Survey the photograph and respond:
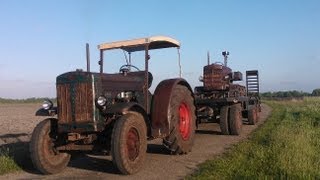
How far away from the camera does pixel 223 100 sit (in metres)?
15.7

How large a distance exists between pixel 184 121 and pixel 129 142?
2855mm

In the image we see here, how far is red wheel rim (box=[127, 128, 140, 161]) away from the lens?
920 centimetres

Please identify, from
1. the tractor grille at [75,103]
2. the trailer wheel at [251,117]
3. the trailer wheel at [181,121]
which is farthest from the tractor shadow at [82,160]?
the trailer wheel at [251,117]

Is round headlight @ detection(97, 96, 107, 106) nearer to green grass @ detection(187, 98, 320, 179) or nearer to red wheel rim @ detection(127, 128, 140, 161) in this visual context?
red wheel rim @ detection(127, 128, 140, 161)

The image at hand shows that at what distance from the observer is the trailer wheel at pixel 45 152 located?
948 cm

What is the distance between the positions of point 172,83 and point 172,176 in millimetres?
2751

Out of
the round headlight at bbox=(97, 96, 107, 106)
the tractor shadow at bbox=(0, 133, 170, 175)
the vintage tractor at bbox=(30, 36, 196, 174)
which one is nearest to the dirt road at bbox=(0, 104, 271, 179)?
the tractor shadow at bbox=(0, 133, 170, 175)

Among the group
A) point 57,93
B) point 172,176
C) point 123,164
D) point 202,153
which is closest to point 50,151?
point 57,93

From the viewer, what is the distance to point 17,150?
11.5m

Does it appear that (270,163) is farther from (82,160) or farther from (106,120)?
(82,160)

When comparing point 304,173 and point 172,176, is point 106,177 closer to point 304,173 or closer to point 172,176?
point 172,176

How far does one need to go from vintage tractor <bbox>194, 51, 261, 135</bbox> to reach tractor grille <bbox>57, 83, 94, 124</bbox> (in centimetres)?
687

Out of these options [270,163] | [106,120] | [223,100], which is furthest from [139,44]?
[223,100]

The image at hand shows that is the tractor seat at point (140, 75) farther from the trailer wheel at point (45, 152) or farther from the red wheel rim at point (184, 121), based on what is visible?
the trailer wheel at point (45, 152)
